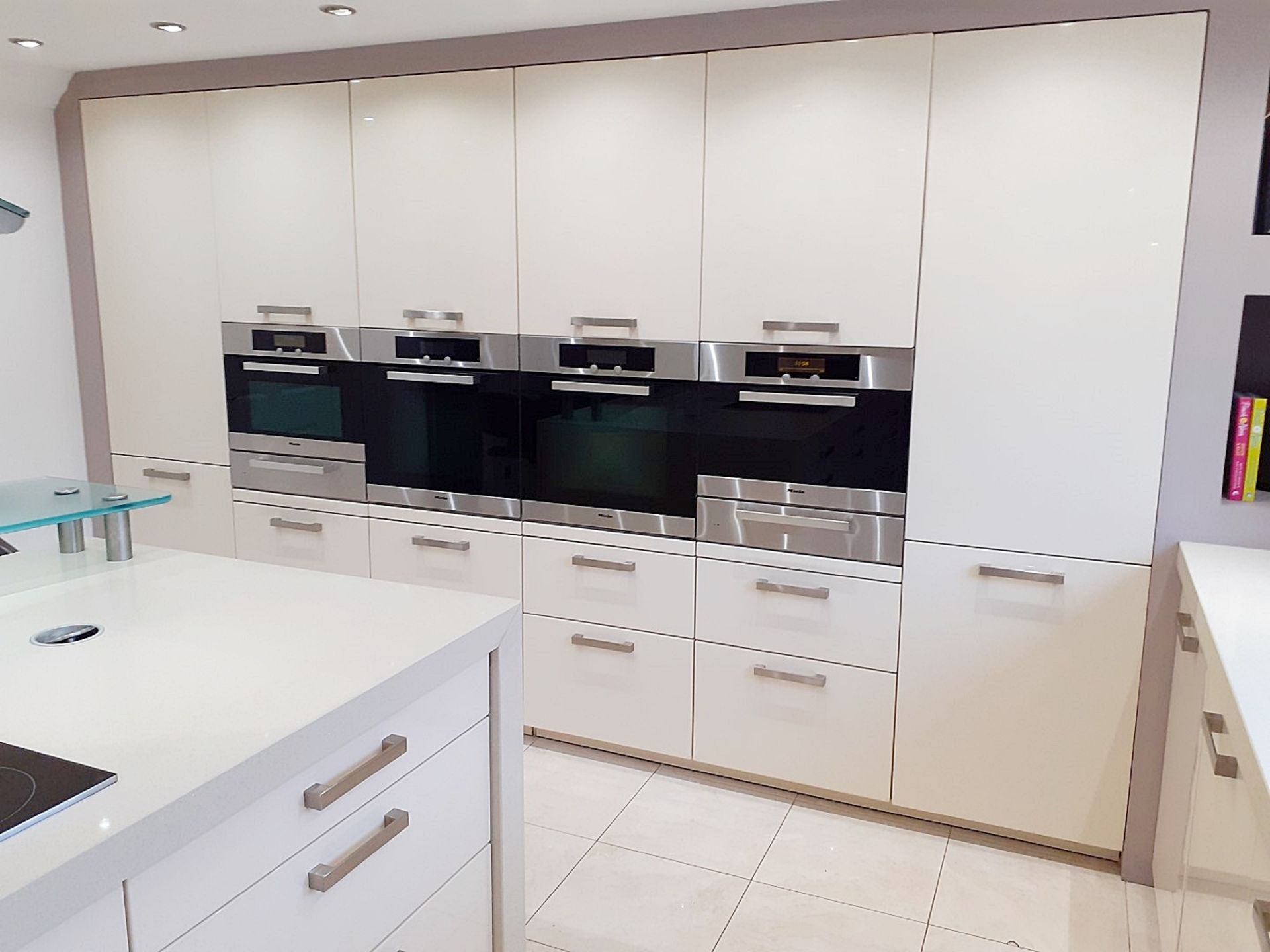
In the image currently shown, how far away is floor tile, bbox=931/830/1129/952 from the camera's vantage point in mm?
2316

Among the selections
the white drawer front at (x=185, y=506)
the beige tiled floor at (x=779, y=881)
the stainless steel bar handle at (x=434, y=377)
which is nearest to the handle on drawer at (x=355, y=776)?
the beige tiled floor at (x=779, y=881)

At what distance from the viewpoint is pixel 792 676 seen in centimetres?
278

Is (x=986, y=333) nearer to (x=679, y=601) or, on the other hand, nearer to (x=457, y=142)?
(x=679, y=601)

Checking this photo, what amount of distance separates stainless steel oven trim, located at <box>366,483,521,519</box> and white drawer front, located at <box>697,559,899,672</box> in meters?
0.67

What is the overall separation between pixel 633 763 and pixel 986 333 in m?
1.69

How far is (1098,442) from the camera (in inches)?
93.8

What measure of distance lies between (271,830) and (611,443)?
5.92 ft

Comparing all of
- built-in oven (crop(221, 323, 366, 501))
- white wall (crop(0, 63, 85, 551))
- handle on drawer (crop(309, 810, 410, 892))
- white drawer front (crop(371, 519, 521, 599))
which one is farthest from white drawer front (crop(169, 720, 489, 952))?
white wall (crop(0, 63, 85, 551))

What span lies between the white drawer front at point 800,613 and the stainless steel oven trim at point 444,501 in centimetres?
67

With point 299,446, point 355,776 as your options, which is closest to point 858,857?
point 355,776

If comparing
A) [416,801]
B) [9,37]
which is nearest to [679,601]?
[416,801]

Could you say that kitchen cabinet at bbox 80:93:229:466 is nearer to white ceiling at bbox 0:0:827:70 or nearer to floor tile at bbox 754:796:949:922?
white ceiling at bbox 0:0:827:70

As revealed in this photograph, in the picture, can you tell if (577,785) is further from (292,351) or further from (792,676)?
(292,351)

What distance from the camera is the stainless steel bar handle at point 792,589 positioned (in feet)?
8.91
